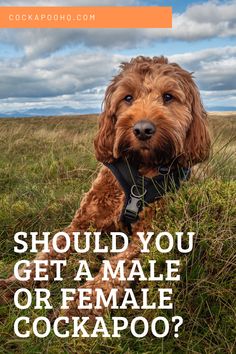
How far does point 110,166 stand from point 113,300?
112 cm

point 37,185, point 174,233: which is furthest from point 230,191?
point 37,185

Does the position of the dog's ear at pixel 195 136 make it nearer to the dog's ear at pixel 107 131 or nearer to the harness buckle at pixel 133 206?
the harness buckle at pixel 133 206

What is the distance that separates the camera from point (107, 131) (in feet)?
12.5

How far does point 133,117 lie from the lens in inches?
131

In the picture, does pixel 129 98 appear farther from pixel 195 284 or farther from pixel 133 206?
pixel 195 284

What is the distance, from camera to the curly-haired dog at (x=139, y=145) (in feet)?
10.9

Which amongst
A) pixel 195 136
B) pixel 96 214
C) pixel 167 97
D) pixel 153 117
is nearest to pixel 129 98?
pixel 167 97

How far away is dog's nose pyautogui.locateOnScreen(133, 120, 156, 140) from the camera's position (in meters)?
3.22

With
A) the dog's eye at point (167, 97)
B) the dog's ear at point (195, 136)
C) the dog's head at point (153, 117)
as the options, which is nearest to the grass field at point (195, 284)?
the dog's ear at point (195, 136)

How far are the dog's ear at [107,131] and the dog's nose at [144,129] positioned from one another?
0.54 meters

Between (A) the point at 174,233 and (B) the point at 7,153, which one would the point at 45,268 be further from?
(B) the point at 7,153

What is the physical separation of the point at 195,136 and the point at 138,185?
0.60 meters

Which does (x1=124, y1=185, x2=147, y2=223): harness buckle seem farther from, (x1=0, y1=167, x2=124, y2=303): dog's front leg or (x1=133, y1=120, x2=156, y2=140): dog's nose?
(x1=133, y1=120, x2=156, y2=140): dog's nose

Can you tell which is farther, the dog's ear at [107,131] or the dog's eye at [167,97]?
the dog's ear at [107,131]
